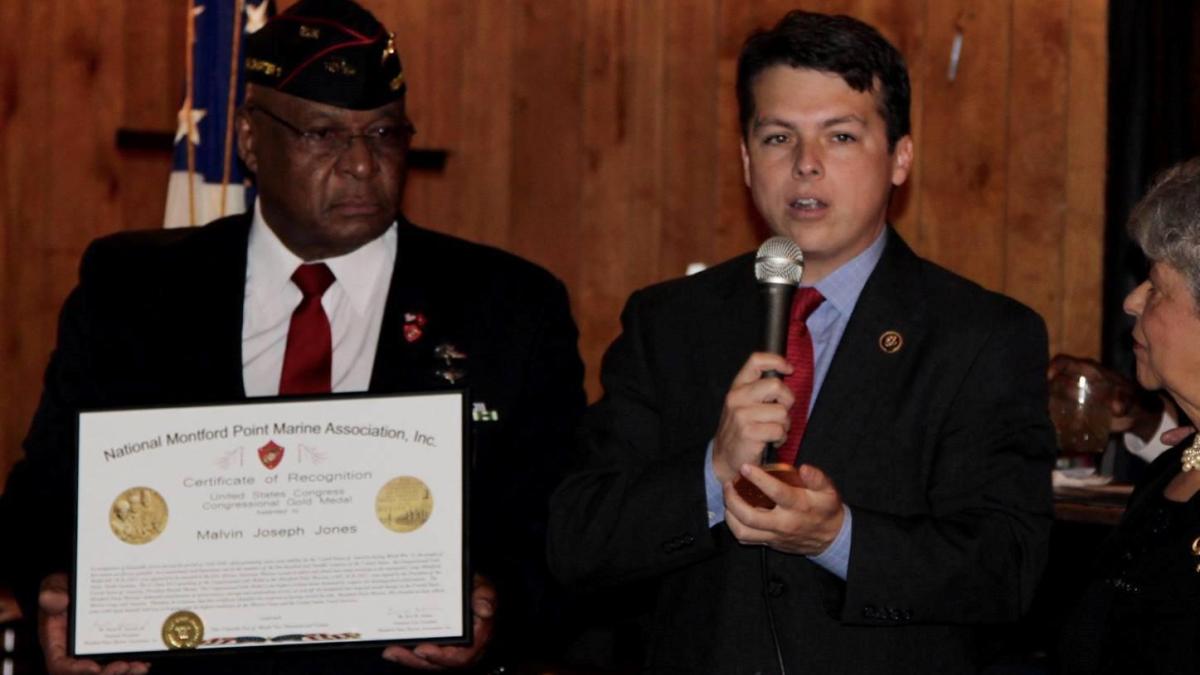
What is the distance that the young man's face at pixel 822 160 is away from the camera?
259 cm

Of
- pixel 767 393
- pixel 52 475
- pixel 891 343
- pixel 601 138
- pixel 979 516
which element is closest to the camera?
pixel 767 393

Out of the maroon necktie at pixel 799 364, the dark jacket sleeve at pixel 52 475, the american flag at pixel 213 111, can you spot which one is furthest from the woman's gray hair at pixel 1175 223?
the american flag at pixel 213 111

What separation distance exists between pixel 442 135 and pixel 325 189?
9.35 feet

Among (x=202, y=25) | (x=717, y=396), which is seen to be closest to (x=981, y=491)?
(x=717, y=396)

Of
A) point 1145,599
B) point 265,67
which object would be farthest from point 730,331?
point 265,67

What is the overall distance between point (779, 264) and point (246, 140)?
1396mm

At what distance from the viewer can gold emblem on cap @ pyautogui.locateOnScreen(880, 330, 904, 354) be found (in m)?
2.54

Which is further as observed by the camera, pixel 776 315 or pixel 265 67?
pixel 265 67

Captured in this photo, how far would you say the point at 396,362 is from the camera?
305 centimetres

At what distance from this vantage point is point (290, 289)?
3178 millimetres

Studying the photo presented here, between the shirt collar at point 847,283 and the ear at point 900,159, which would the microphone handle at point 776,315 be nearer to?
the shirt collar at point 847,283

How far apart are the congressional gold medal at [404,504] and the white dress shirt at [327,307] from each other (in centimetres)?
32

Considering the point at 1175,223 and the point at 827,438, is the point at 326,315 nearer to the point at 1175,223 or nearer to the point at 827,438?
the point at 827,438

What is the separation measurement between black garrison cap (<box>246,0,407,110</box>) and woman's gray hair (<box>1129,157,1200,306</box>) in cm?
141
